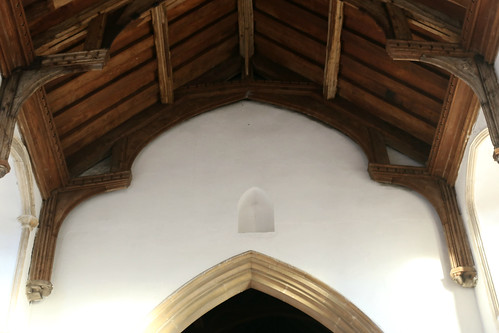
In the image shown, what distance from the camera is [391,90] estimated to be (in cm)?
810

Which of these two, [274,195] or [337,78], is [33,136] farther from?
[337,78]

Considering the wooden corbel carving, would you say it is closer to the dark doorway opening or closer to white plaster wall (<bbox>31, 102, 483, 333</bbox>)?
white plaster wall (<bbox>31, 102, 483, 333</bbox>)

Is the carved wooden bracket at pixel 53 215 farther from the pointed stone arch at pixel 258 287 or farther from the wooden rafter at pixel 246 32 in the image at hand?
the wooden rafter at pixel 246 32

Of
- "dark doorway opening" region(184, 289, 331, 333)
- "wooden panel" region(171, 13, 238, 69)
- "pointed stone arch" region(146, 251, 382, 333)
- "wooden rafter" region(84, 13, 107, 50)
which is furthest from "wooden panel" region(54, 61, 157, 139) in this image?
"dark doorway opening" region(184, 289, 331, 333)

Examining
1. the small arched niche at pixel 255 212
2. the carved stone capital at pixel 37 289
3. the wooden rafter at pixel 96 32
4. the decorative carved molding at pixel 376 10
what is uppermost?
the decorative carved molding at pixel 376 10

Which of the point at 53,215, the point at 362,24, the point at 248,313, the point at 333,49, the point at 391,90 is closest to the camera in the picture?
the point at 53,215

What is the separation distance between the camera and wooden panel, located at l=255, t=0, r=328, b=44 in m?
8.39

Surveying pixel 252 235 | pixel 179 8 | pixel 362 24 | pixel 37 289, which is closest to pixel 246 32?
pixel 179 8

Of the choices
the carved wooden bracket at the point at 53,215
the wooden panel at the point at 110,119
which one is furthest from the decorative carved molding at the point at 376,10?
the carved wooden bracket at the point at 53,215

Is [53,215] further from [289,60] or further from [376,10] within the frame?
[376,10]

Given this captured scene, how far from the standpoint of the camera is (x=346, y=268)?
7.17 meters

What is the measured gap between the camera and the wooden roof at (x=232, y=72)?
671cm

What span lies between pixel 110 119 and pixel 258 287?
2753 mm

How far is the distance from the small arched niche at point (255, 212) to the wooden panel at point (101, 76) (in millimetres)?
2029
